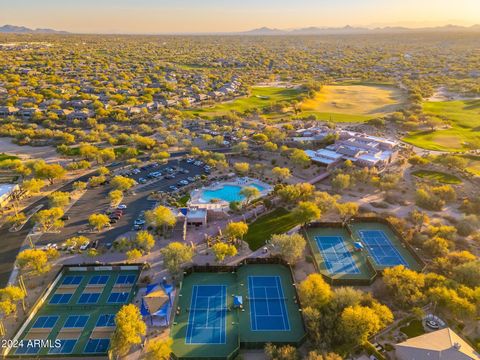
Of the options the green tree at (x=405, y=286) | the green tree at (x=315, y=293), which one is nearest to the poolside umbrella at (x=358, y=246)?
the green tree at (x=405, y=286)

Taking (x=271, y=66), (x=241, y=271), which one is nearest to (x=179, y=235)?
(x=241, y=271)

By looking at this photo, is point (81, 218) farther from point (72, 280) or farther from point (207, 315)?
point (207, 315)

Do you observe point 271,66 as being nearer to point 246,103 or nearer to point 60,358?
point 246,103

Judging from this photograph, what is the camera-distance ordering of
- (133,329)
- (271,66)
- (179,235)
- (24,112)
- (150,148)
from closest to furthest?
(133,329)
(179,235)
(150,148)
(24,112)
(271,66)

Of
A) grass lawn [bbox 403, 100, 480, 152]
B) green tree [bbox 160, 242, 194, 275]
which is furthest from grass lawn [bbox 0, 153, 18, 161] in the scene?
grass lawn [bbox 403, 100, 480, 152]

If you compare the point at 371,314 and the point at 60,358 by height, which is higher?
the point at 371,314

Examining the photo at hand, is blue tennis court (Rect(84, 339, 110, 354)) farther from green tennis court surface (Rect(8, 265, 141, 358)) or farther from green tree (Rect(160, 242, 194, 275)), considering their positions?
green tree (Rect(160, 242, 194, 275))

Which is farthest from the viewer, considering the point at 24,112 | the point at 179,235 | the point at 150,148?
the point at 24,112

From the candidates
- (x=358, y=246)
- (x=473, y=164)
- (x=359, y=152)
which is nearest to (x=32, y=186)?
(x=358, y=246)
